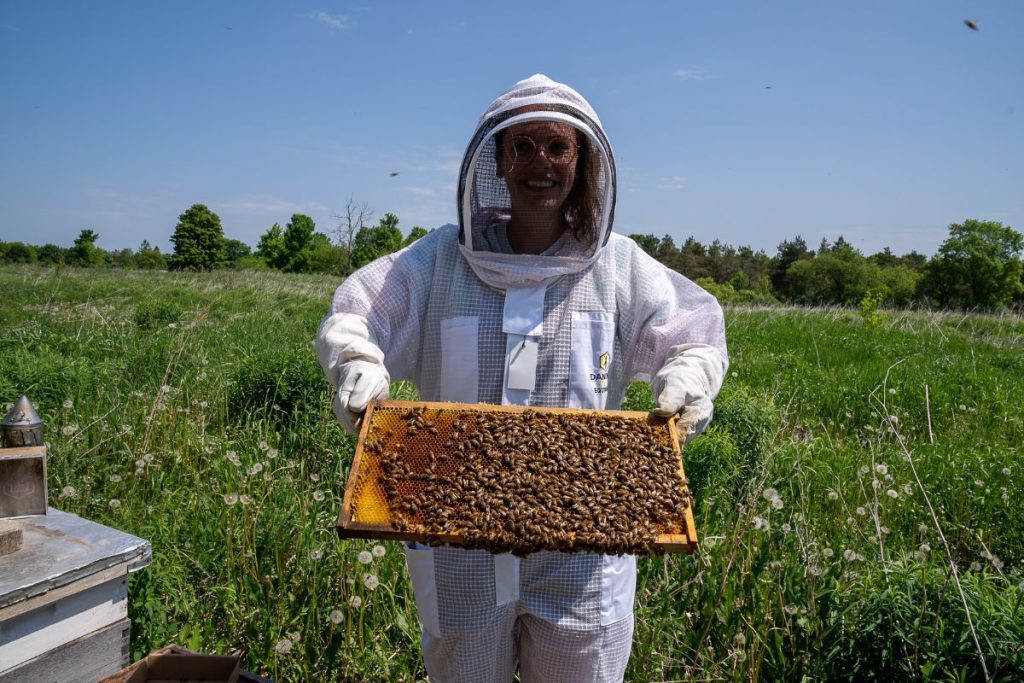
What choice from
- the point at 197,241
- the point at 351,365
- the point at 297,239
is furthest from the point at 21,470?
the point at 197,241

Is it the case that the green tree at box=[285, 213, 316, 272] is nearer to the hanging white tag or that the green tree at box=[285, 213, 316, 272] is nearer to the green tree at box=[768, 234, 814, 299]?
the green tree at box=[768, 234, 814, 299]

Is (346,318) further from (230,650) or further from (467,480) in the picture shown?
(230,650)

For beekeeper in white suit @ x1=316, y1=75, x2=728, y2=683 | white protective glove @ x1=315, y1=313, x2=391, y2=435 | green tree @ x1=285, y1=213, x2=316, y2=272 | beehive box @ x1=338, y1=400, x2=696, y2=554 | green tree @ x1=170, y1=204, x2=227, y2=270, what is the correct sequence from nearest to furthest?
1. beehive box @ x1=338, y1=400, x2=696, y2=554
2. white protective glove @ x1=315, y1=313, x2=391, y2=435
3. beekeeper in white suit @ x1=316, y1=75, x2=728, y2=683
4. green tree @ x1=285, y1=213, x2=316, y2=272
5. green tree @ x1=170, y1=204, x2=227, y2=270

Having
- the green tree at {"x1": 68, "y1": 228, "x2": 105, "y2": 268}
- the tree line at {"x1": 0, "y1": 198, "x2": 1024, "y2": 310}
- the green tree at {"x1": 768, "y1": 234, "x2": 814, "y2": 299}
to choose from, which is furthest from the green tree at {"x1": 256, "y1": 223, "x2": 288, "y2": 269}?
the green tree at {"x1": 768, "y1": 234, "x2": 814, "y2": 299}

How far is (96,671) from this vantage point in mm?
2234

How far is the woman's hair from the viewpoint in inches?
101

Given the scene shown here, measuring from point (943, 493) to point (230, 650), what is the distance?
4.58 m

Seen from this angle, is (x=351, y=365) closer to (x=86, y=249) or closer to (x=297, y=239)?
(x=297, y=239)

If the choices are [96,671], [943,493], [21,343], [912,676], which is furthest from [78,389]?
[943,493]

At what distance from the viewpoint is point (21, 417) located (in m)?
2.49

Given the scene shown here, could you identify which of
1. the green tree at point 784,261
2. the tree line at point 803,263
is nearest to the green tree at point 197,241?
the tree line at point 803,263

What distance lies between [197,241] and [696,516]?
87228mm

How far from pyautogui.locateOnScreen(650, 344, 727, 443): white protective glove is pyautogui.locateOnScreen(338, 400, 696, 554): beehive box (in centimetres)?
7

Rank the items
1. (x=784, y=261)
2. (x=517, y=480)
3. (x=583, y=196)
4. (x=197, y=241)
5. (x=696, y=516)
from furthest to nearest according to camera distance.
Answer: (x=784, y=261), (x=197, y=241), (x=696, y=516), (x=583, y=196), (x=517, y=480)
